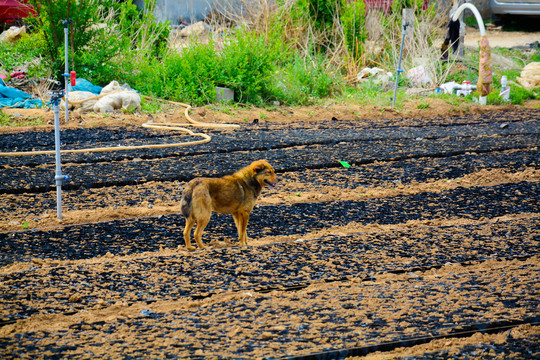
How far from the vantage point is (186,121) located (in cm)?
1087

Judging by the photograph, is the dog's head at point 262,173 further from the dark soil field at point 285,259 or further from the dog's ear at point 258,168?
the dark soil field at point 285,259

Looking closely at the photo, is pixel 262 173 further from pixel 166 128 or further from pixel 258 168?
pixel 166 128

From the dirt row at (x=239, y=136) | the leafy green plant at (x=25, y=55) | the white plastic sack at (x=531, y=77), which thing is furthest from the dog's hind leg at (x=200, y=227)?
the white plastic sack at (x=531, y=77)

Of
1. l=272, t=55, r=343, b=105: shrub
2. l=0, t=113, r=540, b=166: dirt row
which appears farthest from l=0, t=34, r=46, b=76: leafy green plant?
l=272, t=55, r=343, b=105: shrub

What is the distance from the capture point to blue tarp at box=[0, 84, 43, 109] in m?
11.4

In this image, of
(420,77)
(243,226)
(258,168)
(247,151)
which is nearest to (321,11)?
(420,77)

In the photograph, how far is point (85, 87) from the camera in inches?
470

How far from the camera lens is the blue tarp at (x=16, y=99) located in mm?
11420

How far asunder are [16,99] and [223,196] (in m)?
8.46

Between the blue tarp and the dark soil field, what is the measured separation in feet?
10.4

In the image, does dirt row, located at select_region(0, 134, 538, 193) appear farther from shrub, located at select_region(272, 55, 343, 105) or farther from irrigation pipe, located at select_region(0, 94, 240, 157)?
shrub, located at select_region(272, 55, 343, 105)

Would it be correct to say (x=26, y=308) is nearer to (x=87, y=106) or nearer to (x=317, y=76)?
(x=87, y=106)

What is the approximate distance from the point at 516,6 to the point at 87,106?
1483 cm

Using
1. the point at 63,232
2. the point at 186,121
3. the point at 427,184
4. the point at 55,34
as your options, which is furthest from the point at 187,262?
the point at 55,34
